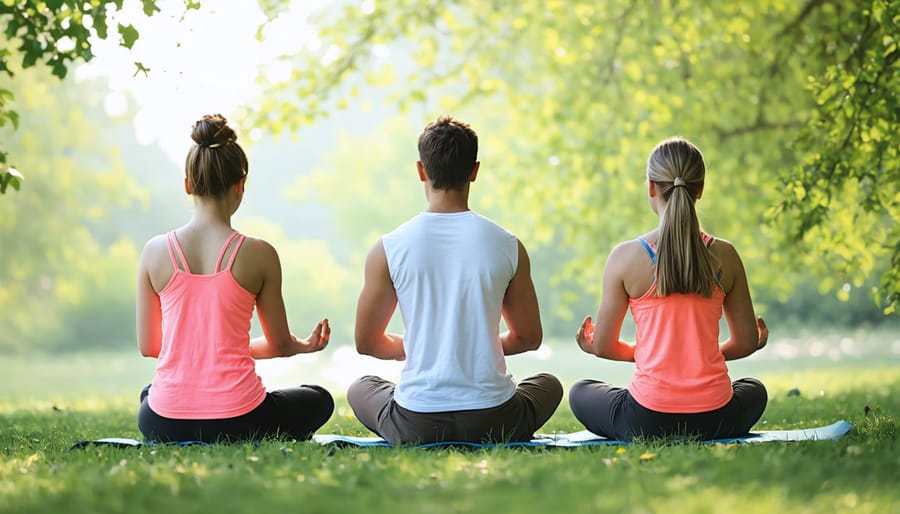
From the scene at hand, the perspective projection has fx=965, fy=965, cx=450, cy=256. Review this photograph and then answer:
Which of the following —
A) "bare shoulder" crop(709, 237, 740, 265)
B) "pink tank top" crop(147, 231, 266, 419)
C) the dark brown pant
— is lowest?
the dark brown pant

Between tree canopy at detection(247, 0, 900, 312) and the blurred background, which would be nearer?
the blurred background

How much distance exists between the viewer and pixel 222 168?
4.51 m

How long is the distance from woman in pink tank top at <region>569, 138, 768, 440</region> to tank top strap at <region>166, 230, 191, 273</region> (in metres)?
1.90

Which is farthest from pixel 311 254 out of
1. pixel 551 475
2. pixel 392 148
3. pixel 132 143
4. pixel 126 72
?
pixel 551 475

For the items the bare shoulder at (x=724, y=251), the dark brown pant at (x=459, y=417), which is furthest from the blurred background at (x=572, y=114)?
the bare shoulder at (x=724, y=251)

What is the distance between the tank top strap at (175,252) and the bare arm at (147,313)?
10cm

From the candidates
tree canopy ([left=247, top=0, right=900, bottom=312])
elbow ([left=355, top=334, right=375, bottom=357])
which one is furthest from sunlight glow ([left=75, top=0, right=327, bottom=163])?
elbow ([left=355, top=334, right=375, bottom=357])

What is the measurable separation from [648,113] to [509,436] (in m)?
9.31

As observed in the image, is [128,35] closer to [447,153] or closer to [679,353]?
[447,153]

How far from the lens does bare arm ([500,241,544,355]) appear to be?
4500 millimetres

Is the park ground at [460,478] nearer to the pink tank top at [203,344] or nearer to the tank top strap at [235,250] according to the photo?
the pink tank top at [203,344]

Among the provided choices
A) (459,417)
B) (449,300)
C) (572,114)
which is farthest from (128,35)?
(572,114)

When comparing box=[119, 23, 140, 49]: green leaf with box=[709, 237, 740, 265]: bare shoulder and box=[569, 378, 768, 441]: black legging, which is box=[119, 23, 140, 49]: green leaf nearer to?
box=[569, 378, 768, 441]: black legging

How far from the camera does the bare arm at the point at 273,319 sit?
4.50 m
